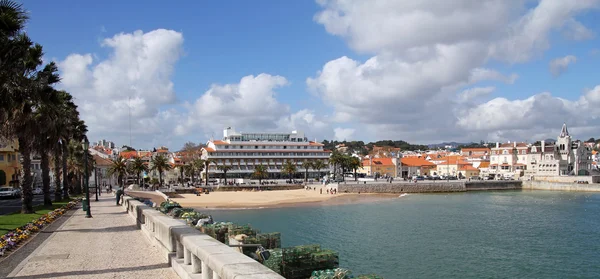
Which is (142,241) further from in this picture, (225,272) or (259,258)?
(225,272)

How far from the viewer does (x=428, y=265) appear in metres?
25.6

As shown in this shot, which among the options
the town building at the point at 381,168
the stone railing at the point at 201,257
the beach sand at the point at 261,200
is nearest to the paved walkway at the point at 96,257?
the stone railing at the point at 201,257

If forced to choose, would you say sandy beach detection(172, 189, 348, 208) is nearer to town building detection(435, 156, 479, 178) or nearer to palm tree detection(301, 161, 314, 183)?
palm tree detection(301, 161, 314, 183)

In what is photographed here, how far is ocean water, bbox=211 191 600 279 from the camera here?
25.5 meters

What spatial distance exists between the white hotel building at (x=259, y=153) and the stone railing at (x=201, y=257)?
3853 inches

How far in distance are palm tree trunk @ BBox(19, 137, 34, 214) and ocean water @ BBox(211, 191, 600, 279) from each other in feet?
55.0

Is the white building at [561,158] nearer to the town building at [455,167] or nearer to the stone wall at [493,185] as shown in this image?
the stone wall at [493,185]

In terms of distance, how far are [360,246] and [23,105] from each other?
76.3 feet

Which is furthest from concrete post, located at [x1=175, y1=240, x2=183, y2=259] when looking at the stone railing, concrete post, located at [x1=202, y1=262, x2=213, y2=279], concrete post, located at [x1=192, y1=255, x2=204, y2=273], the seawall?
the seawall

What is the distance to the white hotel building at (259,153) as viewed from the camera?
4486 inches

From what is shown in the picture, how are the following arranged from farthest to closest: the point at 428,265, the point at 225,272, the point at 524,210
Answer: the point at 524,210
the point at 428,265
the point at 225,272

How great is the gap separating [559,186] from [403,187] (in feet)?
127

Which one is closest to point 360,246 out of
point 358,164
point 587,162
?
point 358,164

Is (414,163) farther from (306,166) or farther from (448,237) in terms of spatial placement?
(448,237)
